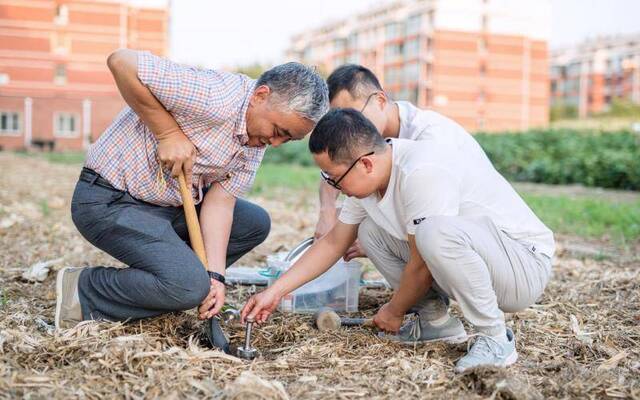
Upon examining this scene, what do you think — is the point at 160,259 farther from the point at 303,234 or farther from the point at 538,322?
the point at 303,234

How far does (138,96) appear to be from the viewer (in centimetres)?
302

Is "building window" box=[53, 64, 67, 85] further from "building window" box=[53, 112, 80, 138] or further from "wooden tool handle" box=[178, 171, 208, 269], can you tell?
"wooden tool handle" box=[178, 171, 208, 269]

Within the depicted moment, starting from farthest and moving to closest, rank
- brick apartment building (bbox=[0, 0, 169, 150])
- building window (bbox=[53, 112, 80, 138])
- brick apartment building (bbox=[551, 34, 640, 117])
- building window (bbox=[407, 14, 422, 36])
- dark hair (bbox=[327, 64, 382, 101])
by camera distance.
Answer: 1. brick apartment building (bbox=[551, 34, 640, 117])
2. building window (bbox=[407, 14, 422, 36])
3. building window (bbox=[53, 112, 80, 138])
4. brick apartment building (bbox=[0, 0, 169, 150])
5. dark hair (bbox=[327, 64, 382, 101])

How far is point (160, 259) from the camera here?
10.4 ft

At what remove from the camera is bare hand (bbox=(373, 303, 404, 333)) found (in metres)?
3.18

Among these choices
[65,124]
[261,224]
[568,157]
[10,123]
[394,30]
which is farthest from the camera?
[394,30]

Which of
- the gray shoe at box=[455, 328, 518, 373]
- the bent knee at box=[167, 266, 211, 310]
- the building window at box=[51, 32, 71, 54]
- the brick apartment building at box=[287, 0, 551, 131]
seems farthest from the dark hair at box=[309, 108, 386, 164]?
the brick apartment building at box=[287, 0, 551, 131]

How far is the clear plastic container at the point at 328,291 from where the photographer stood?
385 centimetres

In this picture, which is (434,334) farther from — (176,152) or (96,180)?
(96,180)

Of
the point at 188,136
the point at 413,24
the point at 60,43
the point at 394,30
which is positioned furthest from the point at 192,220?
the point at 394,30

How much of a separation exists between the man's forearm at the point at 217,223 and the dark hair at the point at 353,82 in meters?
0.95

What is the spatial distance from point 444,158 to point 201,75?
1137mm

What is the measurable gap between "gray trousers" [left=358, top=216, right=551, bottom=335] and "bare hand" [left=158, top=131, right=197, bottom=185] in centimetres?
110

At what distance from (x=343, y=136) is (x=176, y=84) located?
0.77 metres
